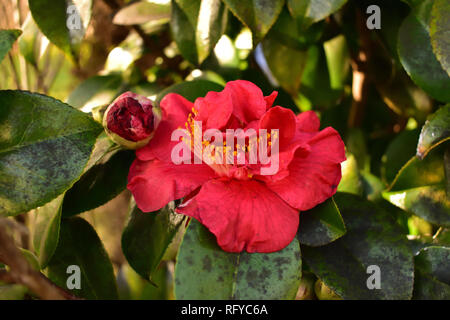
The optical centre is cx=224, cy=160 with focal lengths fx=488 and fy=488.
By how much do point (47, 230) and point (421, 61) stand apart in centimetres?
67

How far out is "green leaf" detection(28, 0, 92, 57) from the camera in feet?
2.97

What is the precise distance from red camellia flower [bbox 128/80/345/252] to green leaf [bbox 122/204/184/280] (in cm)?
8

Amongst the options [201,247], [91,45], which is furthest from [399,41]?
[91,45]

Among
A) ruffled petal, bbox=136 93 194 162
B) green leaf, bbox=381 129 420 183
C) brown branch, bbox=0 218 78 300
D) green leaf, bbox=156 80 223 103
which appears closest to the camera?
brown branch, bbox=0 218 78 300

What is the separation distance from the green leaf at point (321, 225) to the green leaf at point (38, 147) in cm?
32

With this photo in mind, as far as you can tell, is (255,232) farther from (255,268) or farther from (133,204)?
(133,204)

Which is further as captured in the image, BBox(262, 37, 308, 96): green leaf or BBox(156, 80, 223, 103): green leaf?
BBox(262, 37, 308, 96): green leaf

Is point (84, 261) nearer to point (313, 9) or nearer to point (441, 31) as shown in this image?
point (313, 9)

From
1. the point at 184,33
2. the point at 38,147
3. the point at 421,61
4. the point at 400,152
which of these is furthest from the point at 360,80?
the point at 38,147

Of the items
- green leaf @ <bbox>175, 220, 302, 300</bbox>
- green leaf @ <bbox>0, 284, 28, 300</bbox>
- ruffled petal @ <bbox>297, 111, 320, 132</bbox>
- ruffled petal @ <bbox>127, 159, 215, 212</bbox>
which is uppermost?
ruffled petal @ <bbox>297, 111, 320, 132</bbox>

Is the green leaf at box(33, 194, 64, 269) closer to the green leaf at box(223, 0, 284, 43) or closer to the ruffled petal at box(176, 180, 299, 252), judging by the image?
the ruffled petal at box(176, 180, 299, 252)

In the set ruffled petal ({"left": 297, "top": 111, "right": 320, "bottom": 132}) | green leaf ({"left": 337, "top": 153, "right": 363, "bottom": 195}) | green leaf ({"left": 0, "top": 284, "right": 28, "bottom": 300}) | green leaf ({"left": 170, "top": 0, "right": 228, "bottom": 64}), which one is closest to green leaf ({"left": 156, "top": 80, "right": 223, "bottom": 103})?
green leaf ({"left": 170, "top": 0, "right": 228, "bottom": 64})

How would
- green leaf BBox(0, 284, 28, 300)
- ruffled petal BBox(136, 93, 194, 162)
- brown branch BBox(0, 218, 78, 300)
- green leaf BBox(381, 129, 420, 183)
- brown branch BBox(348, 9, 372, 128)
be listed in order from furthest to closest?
brown branch BBox(348, 9, 372, 128) → green leaf BBox(381, 129, 420, 183) → ruffled petal BBox(136, 93, 194, 162) → green leaf BBox(0, 284, 28, 300) → brown branch BBox(0, 218, 78, 300)

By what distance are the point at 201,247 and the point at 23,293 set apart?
0.25 metres
